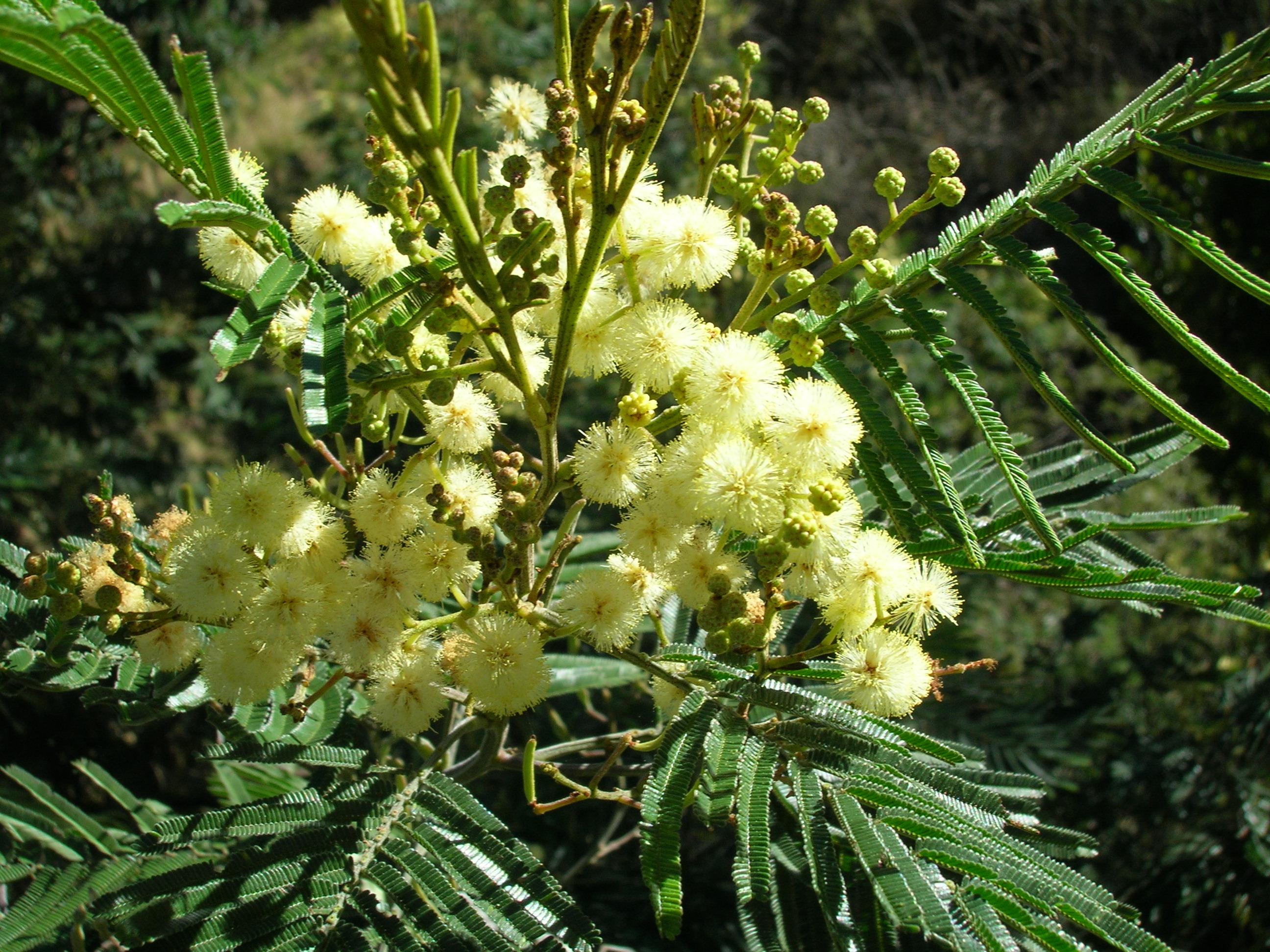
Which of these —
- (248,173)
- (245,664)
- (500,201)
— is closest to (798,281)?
(500,201)

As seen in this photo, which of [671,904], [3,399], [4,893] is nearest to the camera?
[671,904]

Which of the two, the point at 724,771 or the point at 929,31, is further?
the point at 929,31

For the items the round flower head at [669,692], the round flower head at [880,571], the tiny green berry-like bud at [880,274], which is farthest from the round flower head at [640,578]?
the tiny green berry-like bud at [880,274]

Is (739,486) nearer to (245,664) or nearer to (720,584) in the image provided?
(720,584)

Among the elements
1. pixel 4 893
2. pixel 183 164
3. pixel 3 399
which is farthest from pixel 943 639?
pixel 3 399

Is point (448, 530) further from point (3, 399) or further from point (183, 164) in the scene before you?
point (3, 399)

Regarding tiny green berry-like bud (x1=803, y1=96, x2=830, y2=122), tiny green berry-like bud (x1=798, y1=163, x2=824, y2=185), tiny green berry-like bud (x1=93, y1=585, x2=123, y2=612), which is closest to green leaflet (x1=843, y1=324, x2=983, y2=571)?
tiny green berry-like bud (x1=798, y1=163, x2=824, y2=185)

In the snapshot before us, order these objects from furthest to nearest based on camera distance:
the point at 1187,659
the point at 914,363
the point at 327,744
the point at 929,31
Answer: the point at 929,31 < the point at 914,363 < the point at 1187,659 < the point at 327,744
